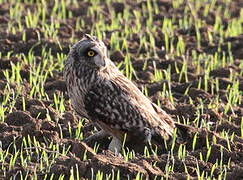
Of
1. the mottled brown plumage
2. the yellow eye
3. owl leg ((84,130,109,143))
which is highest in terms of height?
the yellow eye

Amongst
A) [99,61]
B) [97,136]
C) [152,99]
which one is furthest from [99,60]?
[152,99]

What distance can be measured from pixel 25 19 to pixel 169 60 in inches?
93.4

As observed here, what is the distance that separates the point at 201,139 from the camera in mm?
8422

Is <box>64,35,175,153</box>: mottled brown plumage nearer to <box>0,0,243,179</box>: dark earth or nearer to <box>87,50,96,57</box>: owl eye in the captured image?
<box>87,50,96,57</box>: owl eye

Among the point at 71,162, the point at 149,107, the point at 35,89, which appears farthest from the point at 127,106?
the point at 35,89

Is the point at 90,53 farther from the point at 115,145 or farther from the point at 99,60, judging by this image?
the point at 115,145

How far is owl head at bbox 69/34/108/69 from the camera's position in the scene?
26.9 feet

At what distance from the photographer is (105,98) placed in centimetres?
821

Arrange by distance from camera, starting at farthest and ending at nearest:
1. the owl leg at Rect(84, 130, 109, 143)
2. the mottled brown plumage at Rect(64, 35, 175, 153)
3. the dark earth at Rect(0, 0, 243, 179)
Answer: the owl leg at Rect(84, 130, 109, 143)
the mottled brown plumage at Rect(64, 35, 175, 153)
the dark earth at Rect(0, 0, 243, 179)

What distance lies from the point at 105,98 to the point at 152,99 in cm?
141

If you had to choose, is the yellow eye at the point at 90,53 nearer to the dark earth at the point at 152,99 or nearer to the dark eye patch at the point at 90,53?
the dark eye patch at the point at 90,53

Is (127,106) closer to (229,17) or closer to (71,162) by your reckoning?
(71,162)

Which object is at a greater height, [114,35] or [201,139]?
[114,35]

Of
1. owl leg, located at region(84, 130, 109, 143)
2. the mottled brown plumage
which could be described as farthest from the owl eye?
owl leg, located at region(84, 130, 109, 143)
